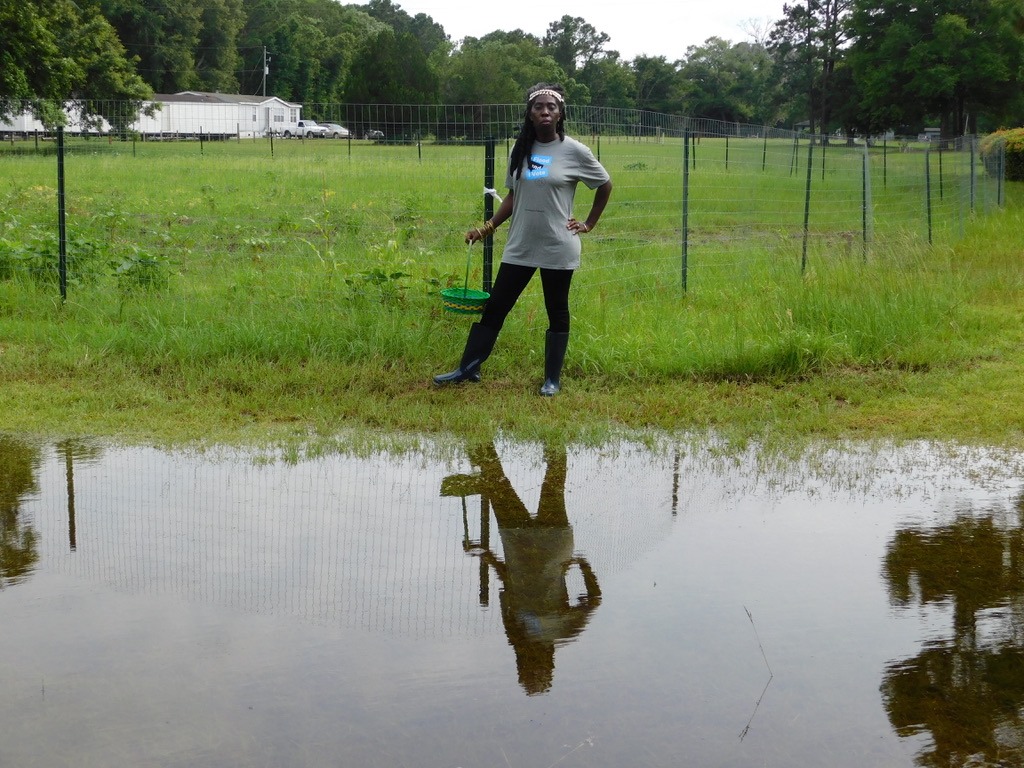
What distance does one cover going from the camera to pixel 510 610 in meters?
4.27

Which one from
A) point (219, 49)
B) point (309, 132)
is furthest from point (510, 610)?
point (219, 49)

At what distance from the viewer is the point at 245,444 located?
6535 mm

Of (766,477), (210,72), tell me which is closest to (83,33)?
(210,72)

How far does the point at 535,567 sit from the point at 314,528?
107 centimetres

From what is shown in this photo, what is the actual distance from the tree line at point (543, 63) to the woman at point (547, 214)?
89.4 ft

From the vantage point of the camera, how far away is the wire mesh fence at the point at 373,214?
998 cm

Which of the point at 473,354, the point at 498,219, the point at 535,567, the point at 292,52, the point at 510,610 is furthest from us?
the point at 292,52

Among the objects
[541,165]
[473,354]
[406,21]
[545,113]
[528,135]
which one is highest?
[406,21]

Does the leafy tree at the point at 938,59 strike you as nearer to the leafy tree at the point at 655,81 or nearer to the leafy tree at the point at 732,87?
the leafy tree at the point at 732,87

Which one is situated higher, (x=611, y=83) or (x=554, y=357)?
(x=611, y=83)

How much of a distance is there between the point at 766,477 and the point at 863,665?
2.21 m

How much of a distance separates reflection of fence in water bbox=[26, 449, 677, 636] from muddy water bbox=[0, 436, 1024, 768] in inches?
0.7

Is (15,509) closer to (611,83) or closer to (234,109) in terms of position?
(234,109)

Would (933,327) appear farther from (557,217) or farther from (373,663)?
(373,663)
